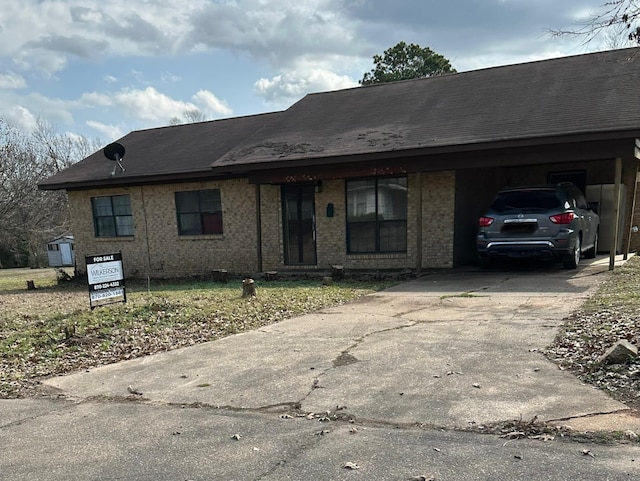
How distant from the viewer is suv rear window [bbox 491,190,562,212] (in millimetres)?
10711

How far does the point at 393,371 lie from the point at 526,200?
24.9ft

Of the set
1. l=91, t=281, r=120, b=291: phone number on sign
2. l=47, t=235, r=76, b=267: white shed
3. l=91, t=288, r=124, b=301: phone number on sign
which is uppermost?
l=91, t=281, r=120, b=291: phone number on sign

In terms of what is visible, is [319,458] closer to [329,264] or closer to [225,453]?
[225,453]

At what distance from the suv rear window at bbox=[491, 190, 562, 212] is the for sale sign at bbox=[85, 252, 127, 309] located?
26.9ft

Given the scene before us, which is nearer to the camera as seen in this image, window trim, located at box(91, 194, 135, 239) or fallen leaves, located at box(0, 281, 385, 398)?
fallen leaves, located at box(0, 281, 385, 398)

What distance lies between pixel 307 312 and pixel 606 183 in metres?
11.3

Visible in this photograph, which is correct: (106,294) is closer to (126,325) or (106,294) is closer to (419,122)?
(126,325)

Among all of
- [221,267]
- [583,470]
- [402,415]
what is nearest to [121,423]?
[402,415]

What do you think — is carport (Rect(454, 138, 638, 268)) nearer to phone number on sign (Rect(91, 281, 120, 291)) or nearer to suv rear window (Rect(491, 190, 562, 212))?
suv rear window (Rect(491, 190, 562, 212))

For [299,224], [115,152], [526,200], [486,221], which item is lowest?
[299,224]

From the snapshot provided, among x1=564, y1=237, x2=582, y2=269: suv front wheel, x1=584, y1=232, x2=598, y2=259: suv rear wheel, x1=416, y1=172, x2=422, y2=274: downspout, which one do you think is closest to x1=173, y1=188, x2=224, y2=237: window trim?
x1=416, y1=172, x2=422, y2=274: downspout

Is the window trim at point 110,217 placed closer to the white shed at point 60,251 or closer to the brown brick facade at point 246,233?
the brown brick facade at point 246,233

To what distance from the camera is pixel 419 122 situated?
1335cm

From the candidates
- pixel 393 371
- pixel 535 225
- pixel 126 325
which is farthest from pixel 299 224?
pixel 393 371
